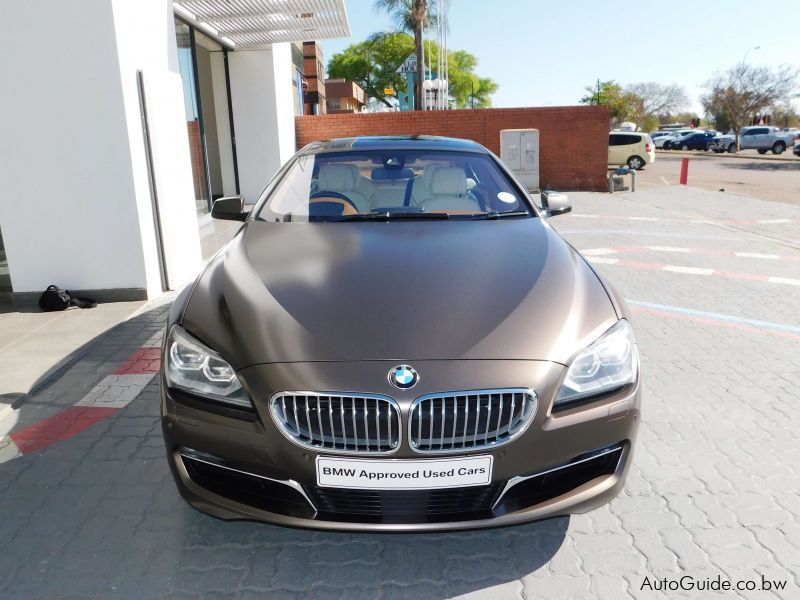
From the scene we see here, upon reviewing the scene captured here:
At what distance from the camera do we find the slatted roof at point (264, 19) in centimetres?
1067

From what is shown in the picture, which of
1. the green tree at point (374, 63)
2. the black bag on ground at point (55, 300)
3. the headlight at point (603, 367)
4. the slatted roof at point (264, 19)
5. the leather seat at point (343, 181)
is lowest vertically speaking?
the black bag on ground at point (55, 300)

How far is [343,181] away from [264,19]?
9593mm

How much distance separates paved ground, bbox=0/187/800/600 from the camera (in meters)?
2.43

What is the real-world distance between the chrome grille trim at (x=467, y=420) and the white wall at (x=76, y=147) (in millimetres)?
4841

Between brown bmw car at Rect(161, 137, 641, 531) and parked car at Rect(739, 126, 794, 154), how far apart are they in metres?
46.5

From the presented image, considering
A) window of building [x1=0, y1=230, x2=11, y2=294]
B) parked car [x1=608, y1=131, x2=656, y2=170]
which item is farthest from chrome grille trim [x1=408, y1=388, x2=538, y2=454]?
parked car [x1=608, y1=131, x2=656, y2=170]

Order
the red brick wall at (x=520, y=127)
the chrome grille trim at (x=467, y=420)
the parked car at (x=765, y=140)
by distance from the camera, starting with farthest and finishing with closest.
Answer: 1. the parked car at (x=765, y=140)
2. the red brick wall at (x=520, y=127)
3. the chrome grille trim at (x=467, y=420)

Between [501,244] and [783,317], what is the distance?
4.22m

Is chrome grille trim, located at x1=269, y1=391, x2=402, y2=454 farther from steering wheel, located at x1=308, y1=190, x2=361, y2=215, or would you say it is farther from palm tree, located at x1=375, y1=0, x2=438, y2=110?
palm tree, located at x1=375, y1=0, x2=438, y2=110

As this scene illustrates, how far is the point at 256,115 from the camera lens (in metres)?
14.9

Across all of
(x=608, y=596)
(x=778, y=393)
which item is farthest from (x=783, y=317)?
(x=608, y=596)

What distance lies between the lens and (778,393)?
4.19 meters

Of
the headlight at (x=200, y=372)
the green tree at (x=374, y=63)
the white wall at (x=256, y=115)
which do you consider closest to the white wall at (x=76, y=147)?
the headlight at (x=200, y=372)

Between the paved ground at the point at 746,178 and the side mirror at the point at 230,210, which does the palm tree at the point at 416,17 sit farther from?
the side mirror at the point at 230,210
